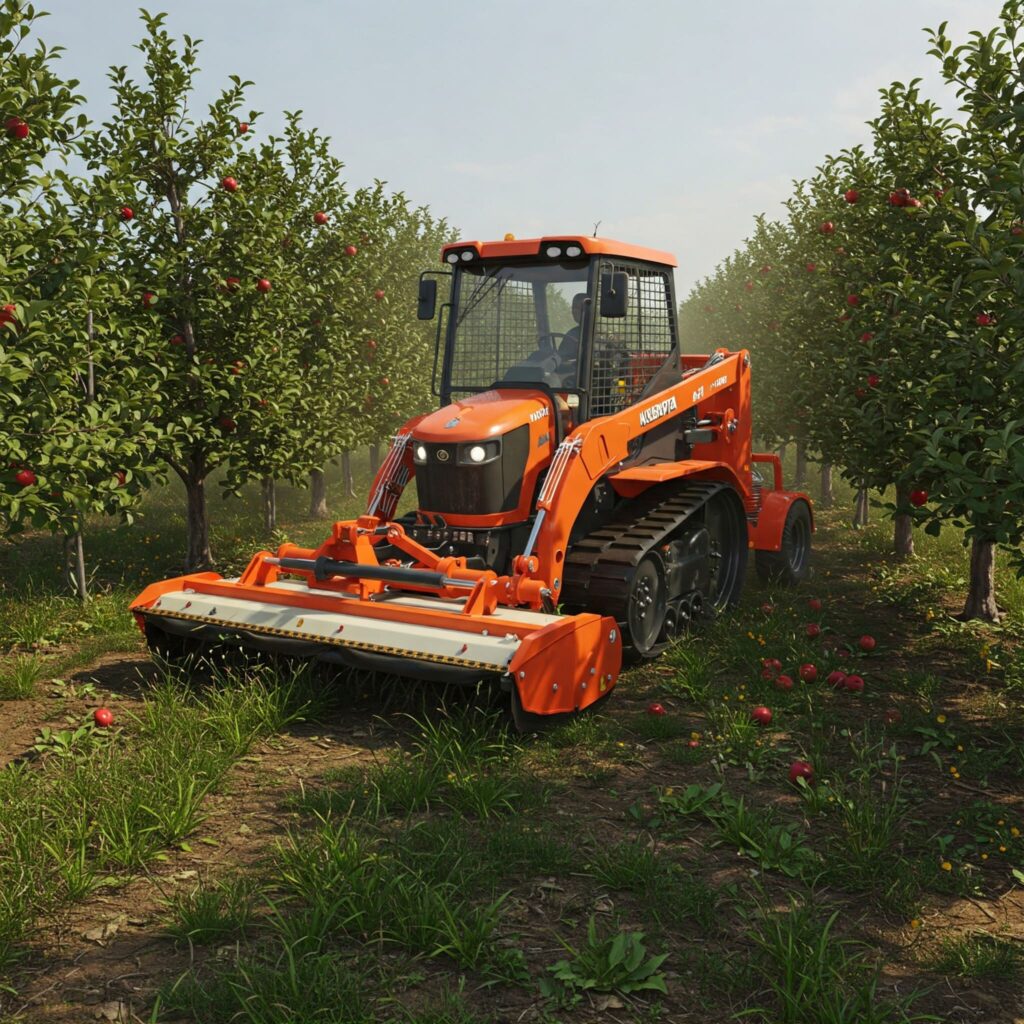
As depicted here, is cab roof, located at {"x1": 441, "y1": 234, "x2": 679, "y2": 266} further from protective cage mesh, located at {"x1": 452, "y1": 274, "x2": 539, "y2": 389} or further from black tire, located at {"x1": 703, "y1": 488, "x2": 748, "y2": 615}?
black tire, located at {"x1": 703, "y1": 488, "x2": 748, "y2": 615}

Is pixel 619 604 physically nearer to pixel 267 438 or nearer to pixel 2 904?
pixel 2 904

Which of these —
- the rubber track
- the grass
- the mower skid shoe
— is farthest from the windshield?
the grass

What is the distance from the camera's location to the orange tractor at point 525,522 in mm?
5812

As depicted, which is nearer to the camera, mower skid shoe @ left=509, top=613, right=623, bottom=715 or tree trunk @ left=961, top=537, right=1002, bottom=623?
mower skid shoe @ left=509, top=613, right=623, bottom=715

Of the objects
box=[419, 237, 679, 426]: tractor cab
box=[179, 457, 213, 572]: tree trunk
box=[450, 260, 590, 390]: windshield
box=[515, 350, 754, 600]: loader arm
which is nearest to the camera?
box=[515, 350, 754, 600]: loader arm

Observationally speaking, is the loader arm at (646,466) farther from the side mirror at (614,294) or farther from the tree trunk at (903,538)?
the tree trunk at (903,538)

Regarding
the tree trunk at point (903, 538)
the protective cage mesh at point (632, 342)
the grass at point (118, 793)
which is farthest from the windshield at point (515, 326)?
the tree trunk at point (903, 538)

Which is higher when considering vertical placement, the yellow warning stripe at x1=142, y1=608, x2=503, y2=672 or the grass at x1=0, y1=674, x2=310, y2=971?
the yellow warning stripe at x1=142, y1=608, x2=503, y2=672

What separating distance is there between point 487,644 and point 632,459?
2745mm

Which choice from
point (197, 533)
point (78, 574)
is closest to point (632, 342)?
point (78, 574)

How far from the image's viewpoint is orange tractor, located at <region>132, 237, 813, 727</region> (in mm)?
5812

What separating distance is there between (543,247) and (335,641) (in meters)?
3.27

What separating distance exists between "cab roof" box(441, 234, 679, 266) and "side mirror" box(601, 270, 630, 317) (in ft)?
1.78

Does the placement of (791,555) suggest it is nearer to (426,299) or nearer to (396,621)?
(426,299)
